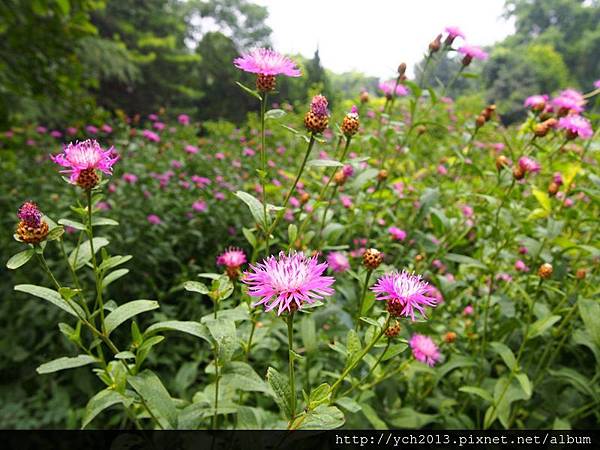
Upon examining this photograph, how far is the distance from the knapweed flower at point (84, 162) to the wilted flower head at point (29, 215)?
88 millimetres

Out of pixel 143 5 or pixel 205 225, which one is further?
pixel 143 5

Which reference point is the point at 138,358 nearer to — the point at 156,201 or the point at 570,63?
the point at 156,201

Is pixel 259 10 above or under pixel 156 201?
above

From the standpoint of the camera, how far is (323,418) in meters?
0.67

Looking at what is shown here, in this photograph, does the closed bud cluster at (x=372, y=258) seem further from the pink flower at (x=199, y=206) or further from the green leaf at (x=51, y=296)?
the pink flower at (x=199, y=206)

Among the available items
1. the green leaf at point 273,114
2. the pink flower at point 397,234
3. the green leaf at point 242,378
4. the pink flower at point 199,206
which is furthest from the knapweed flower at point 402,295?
the pink flower at point 199,206

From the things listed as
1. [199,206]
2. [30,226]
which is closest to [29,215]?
[30,226]

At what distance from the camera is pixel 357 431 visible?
133cm

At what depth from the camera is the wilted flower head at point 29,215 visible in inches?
30.4

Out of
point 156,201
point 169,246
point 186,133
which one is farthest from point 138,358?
point 186,133

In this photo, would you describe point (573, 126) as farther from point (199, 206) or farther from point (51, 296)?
point (199, 206)

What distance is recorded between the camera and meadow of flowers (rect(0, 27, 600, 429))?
839 millimetres

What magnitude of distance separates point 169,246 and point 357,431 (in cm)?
171

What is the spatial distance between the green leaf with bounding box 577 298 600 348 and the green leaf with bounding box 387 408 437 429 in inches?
22.3
